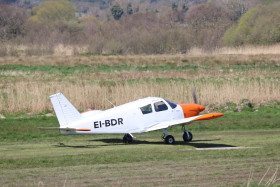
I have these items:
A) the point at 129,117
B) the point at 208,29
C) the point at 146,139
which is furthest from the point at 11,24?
the point at 129,117

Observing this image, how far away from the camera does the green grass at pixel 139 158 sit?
36.9ft

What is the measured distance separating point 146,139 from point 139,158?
507 cm

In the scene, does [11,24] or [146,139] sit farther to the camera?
[11,24]

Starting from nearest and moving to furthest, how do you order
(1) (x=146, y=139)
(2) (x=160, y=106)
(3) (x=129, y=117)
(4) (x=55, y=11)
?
(3) (x=129, y=117) → (2) (x=160, y=106) → (1) (x=146, y=139) → (4) (x=55, y=11)

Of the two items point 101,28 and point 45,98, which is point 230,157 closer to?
point 45,98

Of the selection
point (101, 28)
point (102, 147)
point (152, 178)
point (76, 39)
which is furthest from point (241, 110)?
point (101, 28)

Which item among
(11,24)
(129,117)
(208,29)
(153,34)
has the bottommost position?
(129,117)

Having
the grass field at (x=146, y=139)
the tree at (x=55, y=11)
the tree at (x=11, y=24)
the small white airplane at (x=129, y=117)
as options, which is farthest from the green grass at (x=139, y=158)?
the tree at (x=55, y=11)

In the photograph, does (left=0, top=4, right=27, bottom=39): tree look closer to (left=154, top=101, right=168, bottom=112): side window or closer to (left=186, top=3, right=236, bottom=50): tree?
(left=186, top=3, right=236, bottom=50): tree

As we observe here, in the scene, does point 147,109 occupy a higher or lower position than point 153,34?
lower

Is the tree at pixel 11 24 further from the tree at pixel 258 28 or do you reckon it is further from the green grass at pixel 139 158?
the green grass at pixel 139 158

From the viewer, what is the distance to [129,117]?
17125 mm

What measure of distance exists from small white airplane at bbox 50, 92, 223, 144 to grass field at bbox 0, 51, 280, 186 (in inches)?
24.6

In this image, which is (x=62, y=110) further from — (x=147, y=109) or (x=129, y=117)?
(x=147, y=109)
